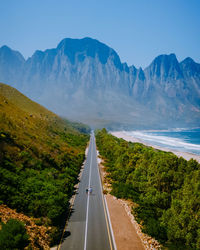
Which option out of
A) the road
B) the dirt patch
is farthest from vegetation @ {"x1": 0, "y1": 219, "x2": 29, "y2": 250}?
the dirt patch

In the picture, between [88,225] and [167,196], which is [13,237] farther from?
[167,196]

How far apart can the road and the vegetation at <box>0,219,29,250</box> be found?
485cm

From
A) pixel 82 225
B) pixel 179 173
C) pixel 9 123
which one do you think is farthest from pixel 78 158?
pixel 179 173

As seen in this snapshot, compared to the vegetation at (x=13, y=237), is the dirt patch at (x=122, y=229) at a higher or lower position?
lower

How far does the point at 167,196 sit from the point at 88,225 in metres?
12.7

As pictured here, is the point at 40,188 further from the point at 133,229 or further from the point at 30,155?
the point at 133,229

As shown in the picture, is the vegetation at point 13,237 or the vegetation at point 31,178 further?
the vegetation at point 31,178

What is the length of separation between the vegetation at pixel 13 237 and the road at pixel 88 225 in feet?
15.9

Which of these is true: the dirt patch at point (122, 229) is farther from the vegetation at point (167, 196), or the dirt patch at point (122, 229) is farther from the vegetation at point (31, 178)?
the vegetation at point (31, 178)

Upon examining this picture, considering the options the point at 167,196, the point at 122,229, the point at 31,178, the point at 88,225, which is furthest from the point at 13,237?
the point at 167,196

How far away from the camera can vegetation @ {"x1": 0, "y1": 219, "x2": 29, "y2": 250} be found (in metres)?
14.7

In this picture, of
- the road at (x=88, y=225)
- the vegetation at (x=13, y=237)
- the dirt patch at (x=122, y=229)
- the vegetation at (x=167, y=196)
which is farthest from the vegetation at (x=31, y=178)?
the vegetation at (x=167, y=196)

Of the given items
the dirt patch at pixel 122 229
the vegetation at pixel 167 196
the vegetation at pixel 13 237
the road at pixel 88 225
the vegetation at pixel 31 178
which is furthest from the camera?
the vegetation at pixel 31 178

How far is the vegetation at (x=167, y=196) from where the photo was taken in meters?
18.8
